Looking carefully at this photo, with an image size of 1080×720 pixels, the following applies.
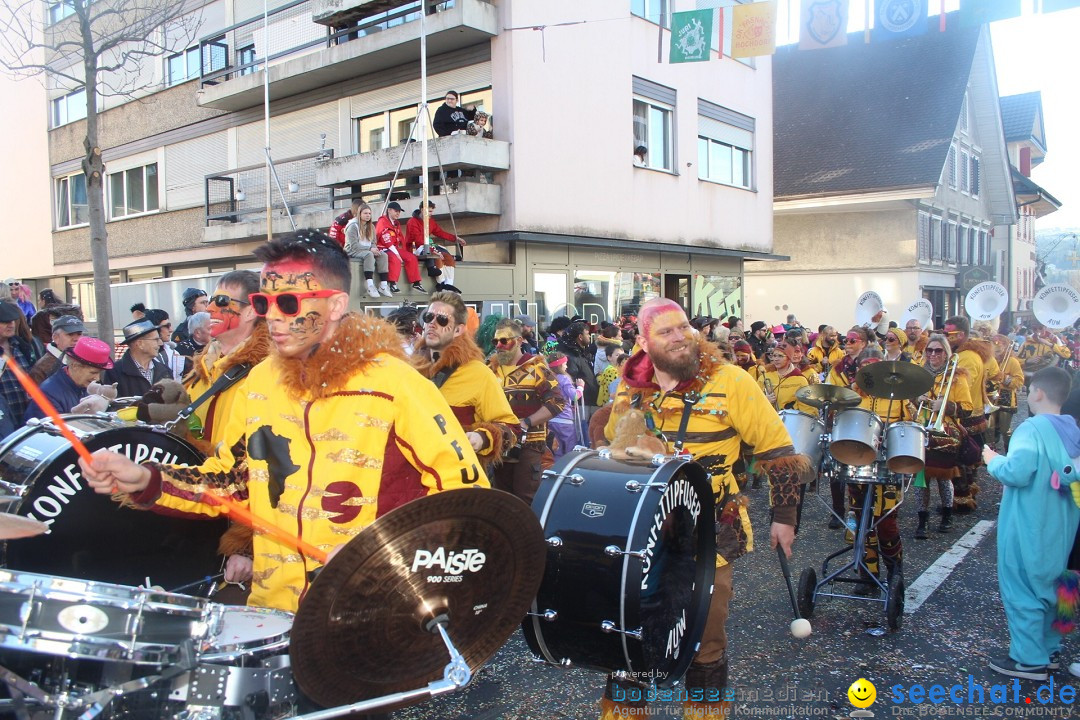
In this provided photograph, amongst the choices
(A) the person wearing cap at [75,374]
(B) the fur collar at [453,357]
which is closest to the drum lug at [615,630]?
(B) the fur collar at [453,357]

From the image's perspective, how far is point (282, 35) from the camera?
1827 centimetres

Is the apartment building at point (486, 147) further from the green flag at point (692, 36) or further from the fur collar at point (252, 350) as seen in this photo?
the fur collar at point (252, 350)

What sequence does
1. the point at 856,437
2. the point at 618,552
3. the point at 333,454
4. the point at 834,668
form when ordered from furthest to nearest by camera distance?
the point at 856,437 → the point at 834,668 → the point at 618,552 → the point at 333,454

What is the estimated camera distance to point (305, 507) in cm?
248

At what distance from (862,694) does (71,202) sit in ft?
86.6

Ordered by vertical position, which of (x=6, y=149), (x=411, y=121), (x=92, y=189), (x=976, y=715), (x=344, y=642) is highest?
(x=6, y=149)

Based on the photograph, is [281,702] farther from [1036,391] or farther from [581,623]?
[1036,391]

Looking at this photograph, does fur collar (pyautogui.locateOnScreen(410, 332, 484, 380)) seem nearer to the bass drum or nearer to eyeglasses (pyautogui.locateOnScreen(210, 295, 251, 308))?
eyeglasses (pyautogui.locateOnScreen(210, 295, 251, 308))

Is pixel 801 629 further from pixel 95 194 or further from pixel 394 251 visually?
pixel 394 251

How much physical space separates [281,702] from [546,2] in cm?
1501

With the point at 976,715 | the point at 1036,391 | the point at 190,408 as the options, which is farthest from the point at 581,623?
the point at 1036,391

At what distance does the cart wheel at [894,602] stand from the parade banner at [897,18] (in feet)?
25.3

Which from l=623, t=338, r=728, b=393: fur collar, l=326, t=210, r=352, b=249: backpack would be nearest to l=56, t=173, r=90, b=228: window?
l=326, t=210, r=352, b=249: backpack

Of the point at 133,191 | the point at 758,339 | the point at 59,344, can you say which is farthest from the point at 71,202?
the point at 59,344
